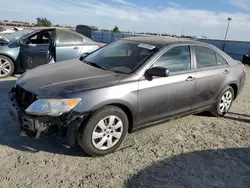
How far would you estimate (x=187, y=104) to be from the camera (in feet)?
13.3

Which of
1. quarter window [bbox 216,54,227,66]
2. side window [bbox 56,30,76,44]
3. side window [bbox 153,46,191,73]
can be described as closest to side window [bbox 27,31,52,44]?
side window [bbox 56,30,76,44]

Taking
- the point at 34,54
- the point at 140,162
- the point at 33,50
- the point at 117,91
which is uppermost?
the point at 117,91

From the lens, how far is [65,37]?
6.96m

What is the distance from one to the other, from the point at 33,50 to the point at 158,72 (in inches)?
177

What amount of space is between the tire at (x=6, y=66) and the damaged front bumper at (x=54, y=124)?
428 cm

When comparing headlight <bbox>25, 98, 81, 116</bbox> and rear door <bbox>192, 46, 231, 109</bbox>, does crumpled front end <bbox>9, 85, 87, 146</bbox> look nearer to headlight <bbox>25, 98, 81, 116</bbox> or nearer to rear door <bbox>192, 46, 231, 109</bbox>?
headlight <bbox>25, 98, 81, 116</bbox>

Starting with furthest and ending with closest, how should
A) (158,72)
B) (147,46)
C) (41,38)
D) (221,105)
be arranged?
(41,38) < (221,105) < (147,46) < (158,72)

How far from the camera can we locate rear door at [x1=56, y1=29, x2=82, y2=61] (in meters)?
6.70

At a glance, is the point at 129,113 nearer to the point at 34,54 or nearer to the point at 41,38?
the point at 34,54

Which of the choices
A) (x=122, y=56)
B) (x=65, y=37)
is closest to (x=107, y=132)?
(x=122, y=56)

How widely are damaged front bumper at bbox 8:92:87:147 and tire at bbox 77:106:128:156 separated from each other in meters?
0.11

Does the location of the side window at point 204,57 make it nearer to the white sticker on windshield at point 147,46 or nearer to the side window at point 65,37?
the white sticker on windshield at point 147,46

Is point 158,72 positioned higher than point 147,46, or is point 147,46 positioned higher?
point 147,46

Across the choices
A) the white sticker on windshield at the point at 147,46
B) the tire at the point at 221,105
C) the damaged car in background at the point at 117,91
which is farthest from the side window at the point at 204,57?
the white sticker on windshield at the point at 147,46
